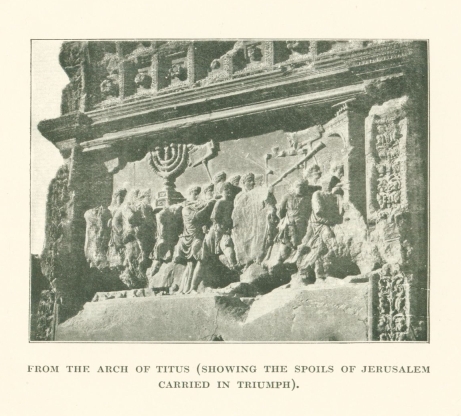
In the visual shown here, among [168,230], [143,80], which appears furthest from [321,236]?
[143,80]

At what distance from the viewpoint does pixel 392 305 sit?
9.09 meters

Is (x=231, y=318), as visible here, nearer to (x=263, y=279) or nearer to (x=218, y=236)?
(x=263, y=279)

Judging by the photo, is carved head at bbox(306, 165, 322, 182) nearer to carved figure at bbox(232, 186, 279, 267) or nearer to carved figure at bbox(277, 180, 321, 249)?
carved figure at bbox(277, 180, 321, 249)

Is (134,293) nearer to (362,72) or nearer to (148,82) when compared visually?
(148,82)

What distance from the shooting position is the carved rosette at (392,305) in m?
8.99

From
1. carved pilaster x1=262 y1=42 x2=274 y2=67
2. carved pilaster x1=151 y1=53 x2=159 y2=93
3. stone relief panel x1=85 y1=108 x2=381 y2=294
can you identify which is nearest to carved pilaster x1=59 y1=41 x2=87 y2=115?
carved pilaster x1=151 y1=53 x2=159 y2=93

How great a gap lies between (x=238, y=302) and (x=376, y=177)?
5.22ft

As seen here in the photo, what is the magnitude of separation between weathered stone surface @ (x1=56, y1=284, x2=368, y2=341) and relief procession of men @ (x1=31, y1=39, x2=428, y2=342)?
0.04 feet

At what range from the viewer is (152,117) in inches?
413

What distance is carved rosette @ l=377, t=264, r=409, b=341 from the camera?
899cm

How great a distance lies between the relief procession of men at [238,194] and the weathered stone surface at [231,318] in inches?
0.5

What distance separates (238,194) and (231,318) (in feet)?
3.69

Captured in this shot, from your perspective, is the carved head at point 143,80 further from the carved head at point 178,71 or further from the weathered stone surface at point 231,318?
the weathered stone surface at point 231,318
